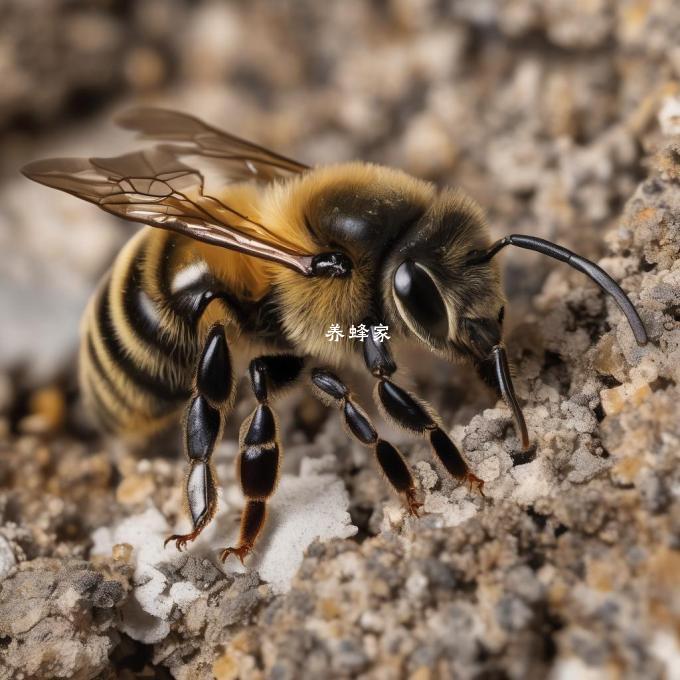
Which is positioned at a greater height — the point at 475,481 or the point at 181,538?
the point at 475,481

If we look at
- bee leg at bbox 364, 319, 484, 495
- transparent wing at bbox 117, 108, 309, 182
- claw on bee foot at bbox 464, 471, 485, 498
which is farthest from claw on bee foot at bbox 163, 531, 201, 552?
transparent wing at bbox 117, 108, 309, 182

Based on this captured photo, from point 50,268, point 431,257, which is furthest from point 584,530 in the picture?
point 50,268

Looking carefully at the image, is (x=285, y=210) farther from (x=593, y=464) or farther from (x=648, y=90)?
(x=648, y=90)

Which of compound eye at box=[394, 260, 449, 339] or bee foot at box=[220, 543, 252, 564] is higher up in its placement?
compound eye at box=[394, 260, 449, 339]

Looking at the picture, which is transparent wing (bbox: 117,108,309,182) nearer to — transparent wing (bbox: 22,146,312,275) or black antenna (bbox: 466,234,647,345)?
transparent wing (bbox: 22,146,312,275)

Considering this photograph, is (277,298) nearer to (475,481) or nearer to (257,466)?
(257,466)

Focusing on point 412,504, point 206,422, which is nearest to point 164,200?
point 206,422
